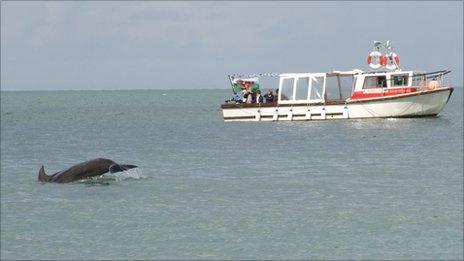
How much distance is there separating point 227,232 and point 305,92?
3707 centimetres

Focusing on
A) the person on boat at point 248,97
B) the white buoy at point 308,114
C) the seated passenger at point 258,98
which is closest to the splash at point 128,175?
the white buoy at point 308,114

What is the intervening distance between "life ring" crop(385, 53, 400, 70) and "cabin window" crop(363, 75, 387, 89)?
1.43m

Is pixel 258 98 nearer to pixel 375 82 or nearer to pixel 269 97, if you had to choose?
pixel 269 97

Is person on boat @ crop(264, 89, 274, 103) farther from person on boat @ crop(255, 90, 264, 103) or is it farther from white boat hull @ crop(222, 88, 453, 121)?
white boat hull @ crop(222, 88, 453, 121)

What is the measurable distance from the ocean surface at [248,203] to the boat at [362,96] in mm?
8447

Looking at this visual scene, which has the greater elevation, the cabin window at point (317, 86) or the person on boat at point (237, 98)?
the cabin window at point (317, 86)

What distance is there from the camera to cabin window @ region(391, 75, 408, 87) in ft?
181

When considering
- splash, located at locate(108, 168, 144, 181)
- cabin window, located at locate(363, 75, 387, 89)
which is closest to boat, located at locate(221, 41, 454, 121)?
cabin window, located at locate(363, 75, 387, 89)

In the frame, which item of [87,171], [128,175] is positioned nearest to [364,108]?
[128,175]

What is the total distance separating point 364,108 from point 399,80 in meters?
2.98

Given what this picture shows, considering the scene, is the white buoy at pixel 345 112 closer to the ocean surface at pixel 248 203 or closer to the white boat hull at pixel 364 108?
the white boat hull at pixel 364 108

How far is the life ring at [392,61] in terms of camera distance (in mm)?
56344

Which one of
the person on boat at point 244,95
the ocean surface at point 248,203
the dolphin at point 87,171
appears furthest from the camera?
the person on boat at point 244,95

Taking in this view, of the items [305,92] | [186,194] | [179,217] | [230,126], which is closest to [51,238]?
[179,217]
